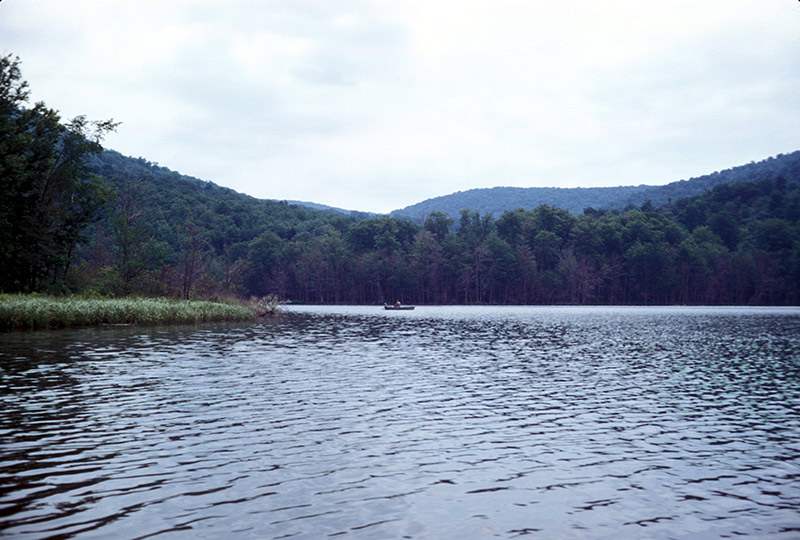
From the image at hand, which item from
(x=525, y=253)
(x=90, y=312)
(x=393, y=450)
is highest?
(x=525, y=253)

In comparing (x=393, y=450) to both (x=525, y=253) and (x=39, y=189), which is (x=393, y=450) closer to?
(x=39, y=189)

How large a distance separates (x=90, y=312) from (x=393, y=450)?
133 feet

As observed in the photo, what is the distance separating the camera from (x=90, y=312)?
146 ft

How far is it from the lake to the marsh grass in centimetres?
1809

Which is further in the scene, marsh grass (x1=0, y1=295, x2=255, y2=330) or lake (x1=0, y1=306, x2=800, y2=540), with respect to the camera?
marsh grass (x1=0, y1=295, x2=255, y2=330)

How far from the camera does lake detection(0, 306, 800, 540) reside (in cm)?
805

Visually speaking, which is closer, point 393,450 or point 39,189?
point 393,450

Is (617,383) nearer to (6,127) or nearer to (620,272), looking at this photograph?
(6,127)

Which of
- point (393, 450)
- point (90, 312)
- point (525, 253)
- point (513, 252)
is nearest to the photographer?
point (393, 450)

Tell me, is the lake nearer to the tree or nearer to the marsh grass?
the marsh grass

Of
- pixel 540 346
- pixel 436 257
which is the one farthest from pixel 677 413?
pixel 436 257

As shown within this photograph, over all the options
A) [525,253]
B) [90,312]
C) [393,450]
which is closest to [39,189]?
[90,312]

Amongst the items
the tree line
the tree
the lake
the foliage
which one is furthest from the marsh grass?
the foliage

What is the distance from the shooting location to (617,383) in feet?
69.4
